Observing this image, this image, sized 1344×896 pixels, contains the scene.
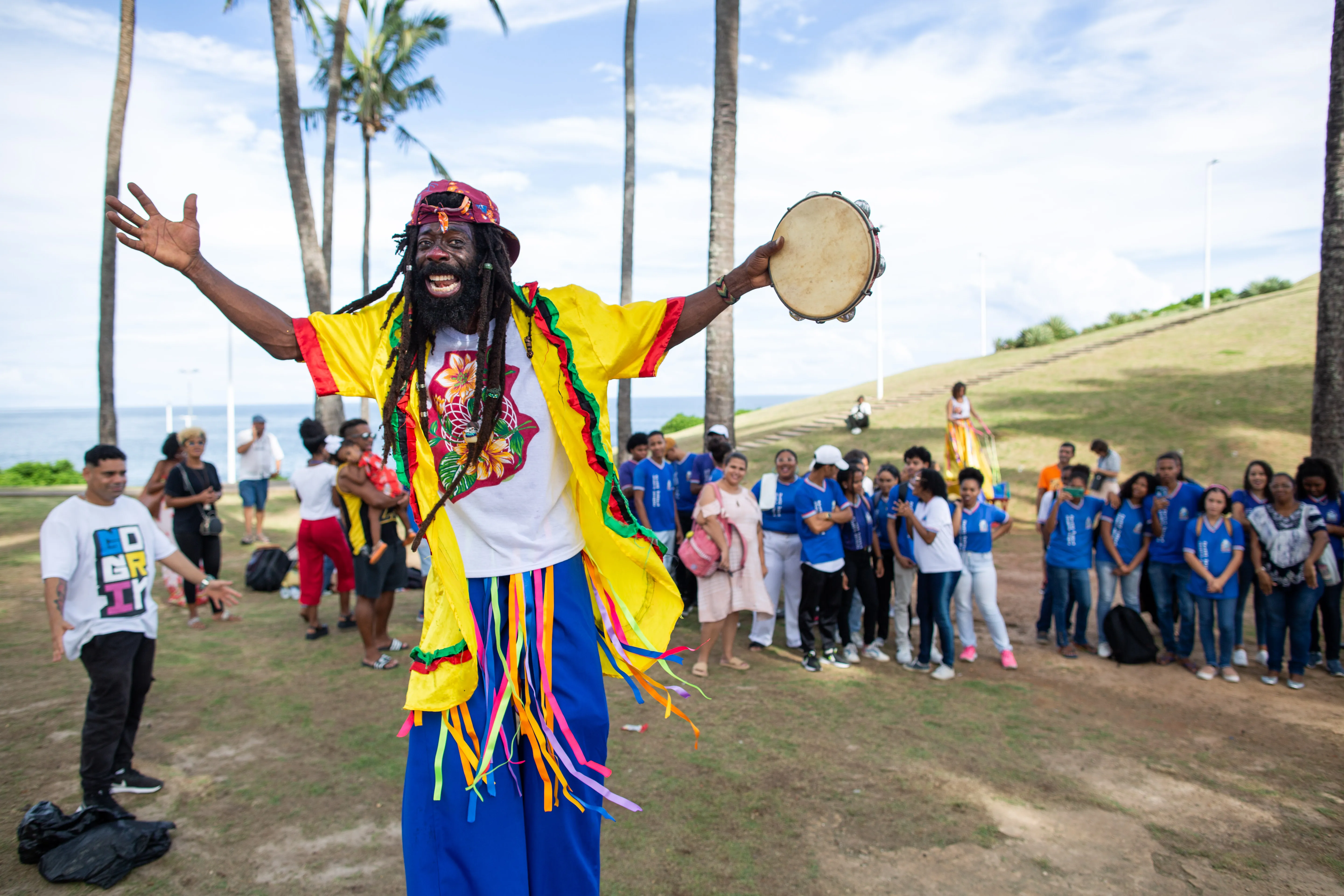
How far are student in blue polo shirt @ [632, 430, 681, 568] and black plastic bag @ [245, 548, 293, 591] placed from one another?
462cm

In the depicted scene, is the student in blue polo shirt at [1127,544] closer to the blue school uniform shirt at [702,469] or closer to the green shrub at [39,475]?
the blue school uniform shirt at [702,469]

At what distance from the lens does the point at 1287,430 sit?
55.7ft

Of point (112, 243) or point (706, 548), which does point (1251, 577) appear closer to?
point (706, 548)

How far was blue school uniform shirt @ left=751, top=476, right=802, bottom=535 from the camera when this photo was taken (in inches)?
312

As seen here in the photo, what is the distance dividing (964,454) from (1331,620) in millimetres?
7136

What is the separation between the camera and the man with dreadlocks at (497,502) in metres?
2.53

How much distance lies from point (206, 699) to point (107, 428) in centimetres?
904

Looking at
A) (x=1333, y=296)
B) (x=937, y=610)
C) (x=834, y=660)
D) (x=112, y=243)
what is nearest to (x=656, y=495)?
(x=834, y=660)

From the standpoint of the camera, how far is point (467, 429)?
2652 mm

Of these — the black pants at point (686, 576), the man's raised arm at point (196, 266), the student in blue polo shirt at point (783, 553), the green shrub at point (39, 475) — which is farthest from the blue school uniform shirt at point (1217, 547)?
the green shrub at point (39, 475)

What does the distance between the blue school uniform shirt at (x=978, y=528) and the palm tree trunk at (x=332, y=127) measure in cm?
1371

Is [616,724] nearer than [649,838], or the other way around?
[649,838]

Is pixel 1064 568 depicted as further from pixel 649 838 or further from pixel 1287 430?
pixel 1287 430

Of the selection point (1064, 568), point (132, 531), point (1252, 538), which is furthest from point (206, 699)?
point (1252, 538)
